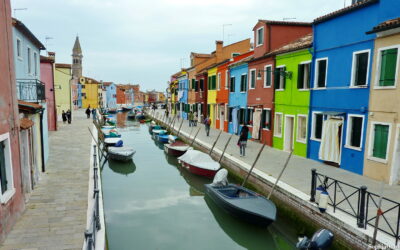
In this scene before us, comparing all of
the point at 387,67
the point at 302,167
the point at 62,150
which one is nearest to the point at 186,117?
the point at 62,150

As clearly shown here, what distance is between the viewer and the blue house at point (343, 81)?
10781mm

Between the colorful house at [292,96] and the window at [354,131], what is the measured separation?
8.82 ft

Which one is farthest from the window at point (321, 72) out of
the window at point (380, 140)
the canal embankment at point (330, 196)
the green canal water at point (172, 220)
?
the green canal water at point (172, 220)

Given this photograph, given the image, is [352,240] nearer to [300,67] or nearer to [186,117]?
[300,67]

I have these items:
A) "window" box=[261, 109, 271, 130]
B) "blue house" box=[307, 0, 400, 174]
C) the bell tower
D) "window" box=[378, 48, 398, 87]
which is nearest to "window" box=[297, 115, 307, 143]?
"blue house" box=[307, 0, 400, 174]

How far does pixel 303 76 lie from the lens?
14438 millimetres

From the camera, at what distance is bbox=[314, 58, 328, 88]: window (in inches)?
516

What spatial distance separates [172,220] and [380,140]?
814 centimetres

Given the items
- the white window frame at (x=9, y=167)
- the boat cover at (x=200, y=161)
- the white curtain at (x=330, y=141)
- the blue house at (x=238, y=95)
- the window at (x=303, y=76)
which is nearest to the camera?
the white window frame at (x=9, y=167)

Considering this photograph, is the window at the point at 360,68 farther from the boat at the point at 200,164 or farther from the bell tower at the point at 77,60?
the bell tower at the point at 77,60

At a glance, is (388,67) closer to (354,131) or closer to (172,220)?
(354,131)

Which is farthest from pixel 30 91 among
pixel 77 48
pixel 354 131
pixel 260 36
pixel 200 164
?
pixel 77 48

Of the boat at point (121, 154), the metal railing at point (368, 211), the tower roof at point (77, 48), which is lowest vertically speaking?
the boat at point (121, 154)

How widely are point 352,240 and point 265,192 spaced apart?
425 centimetres
